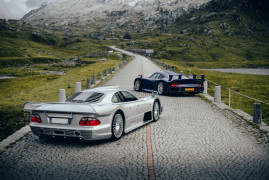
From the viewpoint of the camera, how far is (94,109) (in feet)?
20.3

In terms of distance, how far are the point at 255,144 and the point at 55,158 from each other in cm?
458

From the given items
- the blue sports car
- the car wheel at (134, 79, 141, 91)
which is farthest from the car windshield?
the car wheel at (134, 79, 141, 91)

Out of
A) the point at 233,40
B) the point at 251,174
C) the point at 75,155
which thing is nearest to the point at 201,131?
the point at 251,174

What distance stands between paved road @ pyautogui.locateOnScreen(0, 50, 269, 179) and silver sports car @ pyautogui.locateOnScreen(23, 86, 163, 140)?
0.35 m

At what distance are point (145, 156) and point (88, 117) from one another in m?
1.50

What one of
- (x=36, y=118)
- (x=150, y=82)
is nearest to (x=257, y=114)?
(x=36, y=118)

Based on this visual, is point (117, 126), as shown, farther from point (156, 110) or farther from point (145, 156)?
point (156, 110)

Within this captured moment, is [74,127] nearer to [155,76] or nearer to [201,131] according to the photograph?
[201,131]

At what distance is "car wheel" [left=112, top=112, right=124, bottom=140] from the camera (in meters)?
6.67

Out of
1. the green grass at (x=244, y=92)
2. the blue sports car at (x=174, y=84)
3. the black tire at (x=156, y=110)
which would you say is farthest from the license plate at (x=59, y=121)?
the blue sports car at (x=174, y=84)

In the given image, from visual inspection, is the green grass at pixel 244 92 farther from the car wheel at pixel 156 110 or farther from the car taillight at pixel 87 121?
the car taillight at pixel 87 121

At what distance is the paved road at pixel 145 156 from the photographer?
4.72 metres

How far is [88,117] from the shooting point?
20.0 ft

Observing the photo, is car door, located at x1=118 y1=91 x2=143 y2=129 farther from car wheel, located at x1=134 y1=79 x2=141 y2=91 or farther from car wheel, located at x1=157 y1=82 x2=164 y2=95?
car wheel, located at x1=134 y1=79 x2=141 y2=91
